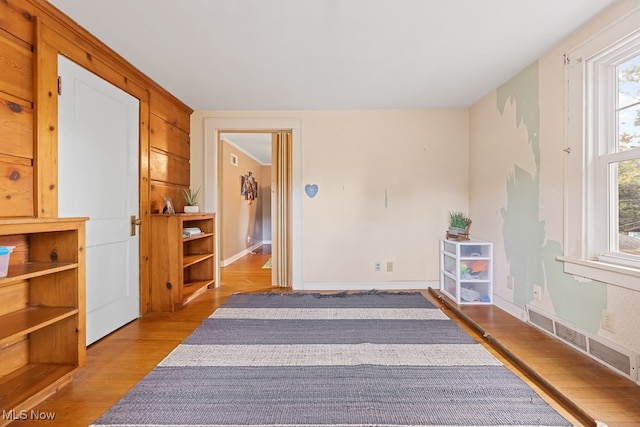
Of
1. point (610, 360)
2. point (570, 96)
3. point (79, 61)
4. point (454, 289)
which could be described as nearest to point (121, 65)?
point (79, 61)

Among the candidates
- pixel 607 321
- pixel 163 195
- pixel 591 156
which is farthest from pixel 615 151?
pixel 163 195

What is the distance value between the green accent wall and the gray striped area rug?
0.70 meters

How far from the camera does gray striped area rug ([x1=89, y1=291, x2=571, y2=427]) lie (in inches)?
51.1

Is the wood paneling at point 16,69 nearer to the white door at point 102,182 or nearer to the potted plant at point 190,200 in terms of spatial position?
the white door at point 102,182

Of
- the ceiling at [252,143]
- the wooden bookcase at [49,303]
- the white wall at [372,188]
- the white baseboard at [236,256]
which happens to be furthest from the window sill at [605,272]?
the white baseboard at [236,256]

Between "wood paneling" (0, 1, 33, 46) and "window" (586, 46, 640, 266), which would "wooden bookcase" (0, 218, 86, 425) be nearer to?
"wood paneling" (0, 1, 33, 46)

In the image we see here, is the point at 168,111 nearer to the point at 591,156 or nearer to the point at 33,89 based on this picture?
the point at 33,89

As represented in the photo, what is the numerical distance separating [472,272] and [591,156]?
57.6 inches

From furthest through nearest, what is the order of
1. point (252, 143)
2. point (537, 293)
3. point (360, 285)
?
point (252, 143) < point (360, 285) < point (537, 293)

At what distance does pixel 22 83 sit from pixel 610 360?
12.3ft

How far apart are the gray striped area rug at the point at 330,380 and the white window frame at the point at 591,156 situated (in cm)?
91

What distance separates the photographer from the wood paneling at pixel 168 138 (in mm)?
2734

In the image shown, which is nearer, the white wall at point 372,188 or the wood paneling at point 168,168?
the wood paneling at point 168,168

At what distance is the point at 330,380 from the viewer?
1562 millimetres
